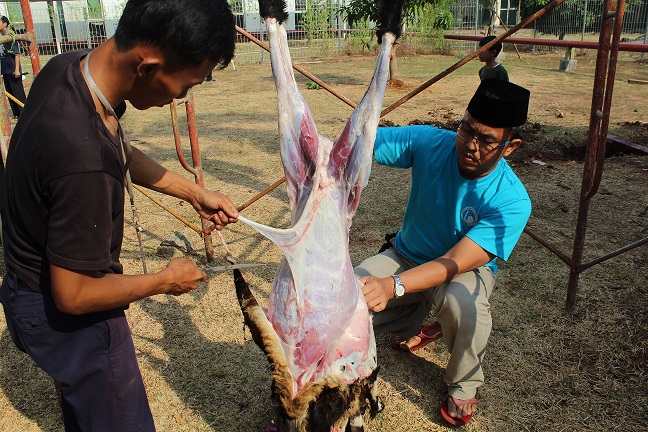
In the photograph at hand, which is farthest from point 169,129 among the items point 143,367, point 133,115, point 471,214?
point 471,214

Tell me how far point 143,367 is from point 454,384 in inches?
67.0

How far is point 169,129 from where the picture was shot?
8.57m

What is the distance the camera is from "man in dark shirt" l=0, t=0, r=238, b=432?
1398mm

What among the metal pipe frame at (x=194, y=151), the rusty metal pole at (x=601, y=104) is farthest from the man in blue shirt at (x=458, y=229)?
the metal pipe frame at (x=194, y=151)

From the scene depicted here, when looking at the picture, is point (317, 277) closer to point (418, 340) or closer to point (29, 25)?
point (418, 340)

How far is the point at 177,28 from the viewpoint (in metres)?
1.39

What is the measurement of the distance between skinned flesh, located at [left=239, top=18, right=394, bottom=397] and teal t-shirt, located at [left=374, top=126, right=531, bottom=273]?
0.64 metres

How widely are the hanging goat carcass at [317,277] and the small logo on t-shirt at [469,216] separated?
0.71 m

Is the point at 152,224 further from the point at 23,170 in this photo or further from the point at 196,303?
the point at 23,170

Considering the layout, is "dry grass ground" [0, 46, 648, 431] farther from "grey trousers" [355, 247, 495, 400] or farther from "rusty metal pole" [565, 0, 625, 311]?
"rusty metal pole" [565, 0, 625, 311]

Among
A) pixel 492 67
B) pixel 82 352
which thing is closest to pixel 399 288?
pixel 82 352

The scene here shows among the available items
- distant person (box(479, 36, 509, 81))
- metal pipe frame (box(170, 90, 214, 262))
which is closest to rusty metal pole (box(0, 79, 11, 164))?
metal pipe frame (box(170, 90, 214, 262))

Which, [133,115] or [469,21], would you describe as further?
[469,21]

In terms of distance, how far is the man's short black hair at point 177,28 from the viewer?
139 cm
